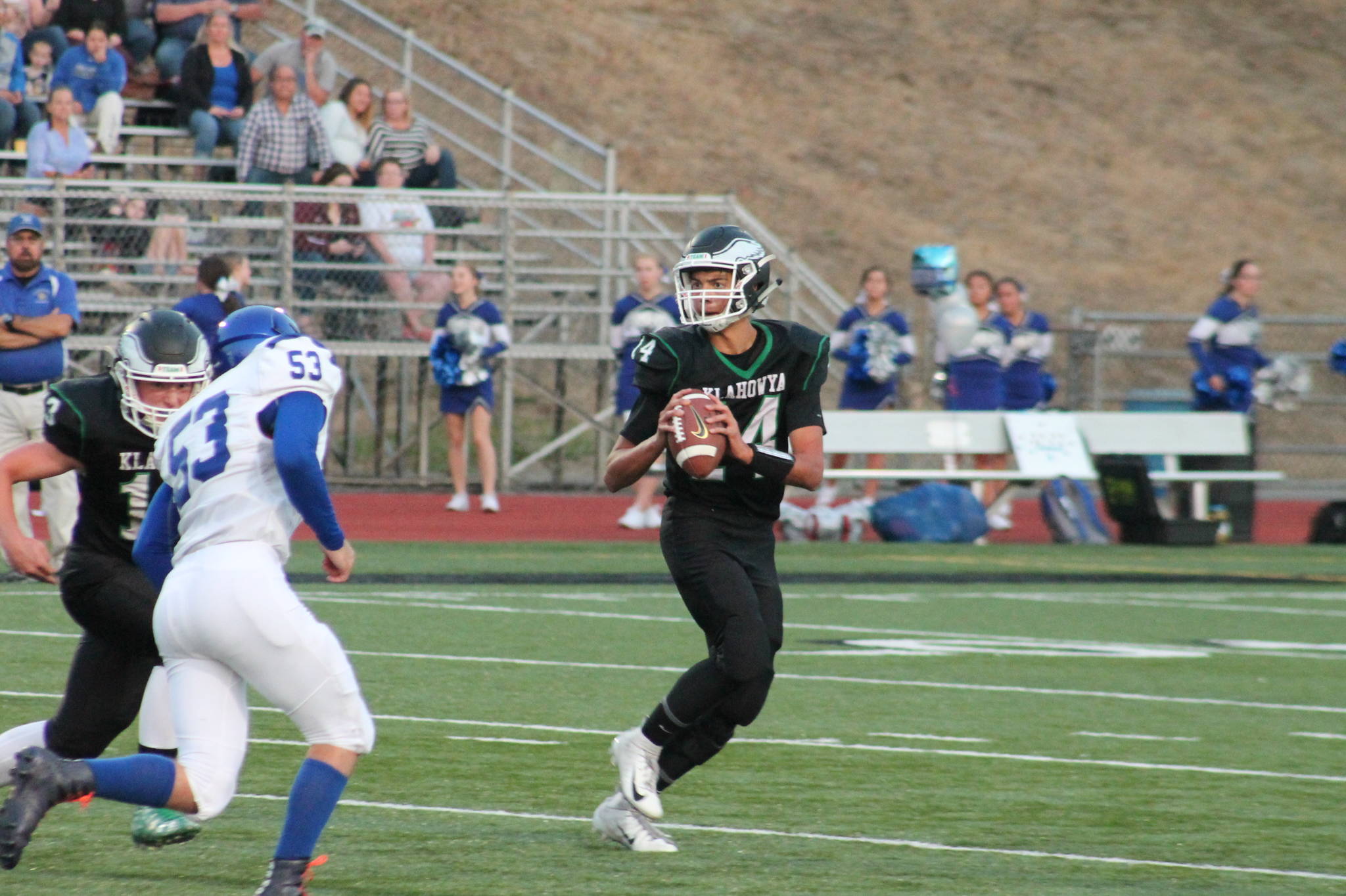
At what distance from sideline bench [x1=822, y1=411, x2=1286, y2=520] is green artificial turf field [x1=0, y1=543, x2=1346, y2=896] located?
2.51 metres

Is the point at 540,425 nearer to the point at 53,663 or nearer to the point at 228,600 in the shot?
the point at 53,663

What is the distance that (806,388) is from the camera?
5875 millimetres

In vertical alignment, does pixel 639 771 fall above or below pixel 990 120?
below

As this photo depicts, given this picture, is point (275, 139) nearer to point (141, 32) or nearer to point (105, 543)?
point (141, 32)

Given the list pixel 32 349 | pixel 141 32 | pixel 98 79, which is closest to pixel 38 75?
pixel 98 79

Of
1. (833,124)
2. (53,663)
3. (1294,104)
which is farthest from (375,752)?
(1294,104)

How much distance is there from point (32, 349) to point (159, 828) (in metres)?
6.76

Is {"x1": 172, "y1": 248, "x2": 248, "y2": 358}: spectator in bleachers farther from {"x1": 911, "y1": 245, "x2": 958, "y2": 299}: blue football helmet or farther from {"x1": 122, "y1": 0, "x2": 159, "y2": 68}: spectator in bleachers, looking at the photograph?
{"x1": 122, "y1": 0, "x2": 159, "y2": 68}: spectator in bleachers

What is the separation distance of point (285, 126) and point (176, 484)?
47.4 ft

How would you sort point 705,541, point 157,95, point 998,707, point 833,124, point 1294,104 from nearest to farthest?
point 705,541
point 998,707
point 157,95
point 833,124
point 1294,104

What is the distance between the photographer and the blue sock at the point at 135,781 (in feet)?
15.6

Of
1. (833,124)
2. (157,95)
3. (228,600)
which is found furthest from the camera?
(833,124)

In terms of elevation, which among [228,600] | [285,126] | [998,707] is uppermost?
[285,126]

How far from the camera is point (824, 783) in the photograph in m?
6.78
